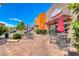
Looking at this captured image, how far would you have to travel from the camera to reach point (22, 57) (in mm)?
6988

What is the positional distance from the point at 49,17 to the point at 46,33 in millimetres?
552

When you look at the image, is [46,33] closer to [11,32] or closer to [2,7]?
[11,32]

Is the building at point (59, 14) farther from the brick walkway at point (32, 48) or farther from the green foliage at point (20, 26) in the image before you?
the green foliage at point (20, 26)

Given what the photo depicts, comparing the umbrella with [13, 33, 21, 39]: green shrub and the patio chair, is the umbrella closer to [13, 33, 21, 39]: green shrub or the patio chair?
the patio chair

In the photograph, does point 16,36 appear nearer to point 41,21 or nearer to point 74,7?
point 41,21

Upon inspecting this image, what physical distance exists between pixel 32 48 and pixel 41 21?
38.0 inches

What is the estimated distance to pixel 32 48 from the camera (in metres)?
7.34

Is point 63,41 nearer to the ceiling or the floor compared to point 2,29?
nearer to the floor

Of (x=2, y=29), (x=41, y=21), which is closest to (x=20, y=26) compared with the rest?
(x=2, y=29)

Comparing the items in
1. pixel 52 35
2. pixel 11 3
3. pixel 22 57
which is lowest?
pixel 22 57

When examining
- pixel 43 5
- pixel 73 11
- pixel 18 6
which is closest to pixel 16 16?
pixel 18 6

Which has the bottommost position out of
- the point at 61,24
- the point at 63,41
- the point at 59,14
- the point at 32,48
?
the point at 32,48

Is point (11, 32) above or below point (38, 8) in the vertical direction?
below

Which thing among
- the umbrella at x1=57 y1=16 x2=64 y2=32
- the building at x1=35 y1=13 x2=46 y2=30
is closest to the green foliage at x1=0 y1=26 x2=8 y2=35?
the building at x1=35 y1=13 x2=46 y2=30
